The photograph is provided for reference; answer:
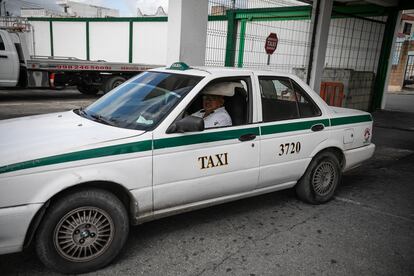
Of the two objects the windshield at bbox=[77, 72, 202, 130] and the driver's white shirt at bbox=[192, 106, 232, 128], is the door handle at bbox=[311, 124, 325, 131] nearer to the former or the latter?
the driver's white shirt at bbox=[192, 106, 232, 128]

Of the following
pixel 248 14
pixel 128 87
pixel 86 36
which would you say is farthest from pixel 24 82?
pixel 86 36

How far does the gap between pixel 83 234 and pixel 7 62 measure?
10665 mm

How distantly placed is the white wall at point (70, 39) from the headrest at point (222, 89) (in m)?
21.9

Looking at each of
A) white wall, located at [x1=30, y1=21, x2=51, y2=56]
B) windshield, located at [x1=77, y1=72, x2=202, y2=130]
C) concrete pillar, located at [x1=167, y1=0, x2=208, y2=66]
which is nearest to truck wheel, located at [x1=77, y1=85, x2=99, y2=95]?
concrete pillar, located at [x1=167, y1=0, x2=208, y2=66]

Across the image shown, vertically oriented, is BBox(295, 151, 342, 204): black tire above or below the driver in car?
below

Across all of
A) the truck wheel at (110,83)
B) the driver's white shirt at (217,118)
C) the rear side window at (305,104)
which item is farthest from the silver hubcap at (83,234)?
the truck wheel at (110,83)

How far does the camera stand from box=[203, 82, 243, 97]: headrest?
379 cm

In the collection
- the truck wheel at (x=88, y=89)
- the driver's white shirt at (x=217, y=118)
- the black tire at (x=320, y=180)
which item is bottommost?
the truck wheel at (x=88, y=89)

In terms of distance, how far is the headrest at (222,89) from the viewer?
3.79m

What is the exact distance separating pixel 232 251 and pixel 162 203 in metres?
0.79

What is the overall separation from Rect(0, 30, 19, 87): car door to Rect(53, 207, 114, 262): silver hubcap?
10.6 m

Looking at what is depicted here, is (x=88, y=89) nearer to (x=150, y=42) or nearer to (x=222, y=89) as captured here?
(x=150, y=42)

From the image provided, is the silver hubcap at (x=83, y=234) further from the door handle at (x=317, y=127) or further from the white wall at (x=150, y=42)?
the white wall at (x=150, y=42)

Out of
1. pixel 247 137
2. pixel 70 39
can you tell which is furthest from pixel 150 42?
pixel 247 137
